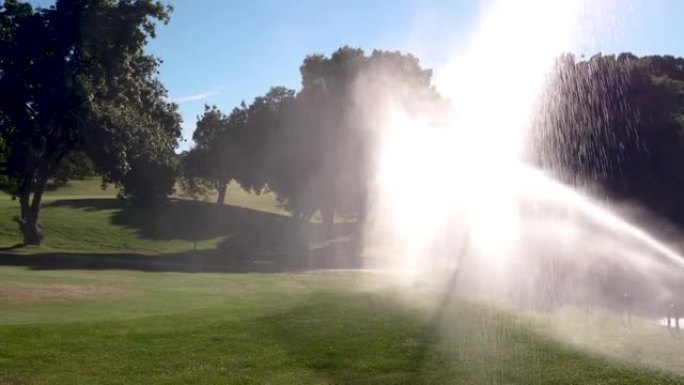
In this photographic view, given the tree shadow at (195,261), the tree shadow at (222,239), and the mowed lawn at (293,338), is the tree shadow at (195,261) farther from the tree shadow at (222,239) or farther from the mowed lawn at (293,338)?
the mowed lawn at (293,338)

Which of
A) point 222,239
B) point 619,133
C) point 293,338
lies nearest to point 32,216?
point 222,239

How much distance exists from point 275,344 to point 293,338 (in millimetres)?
924

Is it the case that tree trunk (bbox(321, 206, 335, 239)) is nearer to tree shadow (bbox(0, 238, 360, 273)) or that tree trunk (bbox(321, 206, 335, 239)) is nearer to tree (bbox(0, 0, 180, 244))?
tree shadow (bbox(0, 238, 360, 273))

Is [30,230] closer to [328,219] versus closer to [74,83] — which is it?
[74,83]

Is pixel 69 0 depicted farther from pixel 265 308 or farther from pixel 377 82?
pixel 265 308

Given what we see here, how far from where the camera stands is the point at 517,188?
129ft

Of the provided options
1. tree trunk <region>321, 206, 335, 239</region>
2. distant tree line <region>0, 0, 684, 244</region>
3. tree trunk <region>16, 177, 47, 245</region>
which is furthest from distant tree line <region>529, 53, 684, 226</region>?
tree trunk <region>16, 177, 47, 245</region>

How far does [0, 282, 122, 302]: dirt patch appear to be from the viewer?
25500mm

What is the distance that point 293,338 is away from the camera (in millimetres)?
18906

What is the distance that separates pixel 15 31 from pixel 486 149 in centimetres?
3441

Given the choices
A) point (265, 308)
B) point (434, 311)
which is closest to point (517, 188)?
point (434, 311)

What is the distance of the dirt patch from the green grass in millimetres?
86

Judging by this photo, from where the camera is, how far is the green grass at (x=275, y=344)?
14.7 m

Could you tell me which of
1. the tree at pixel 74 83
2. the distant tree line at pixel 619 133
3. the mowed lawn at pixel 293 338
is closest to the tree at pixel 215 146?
the tree at pixel 74 83
